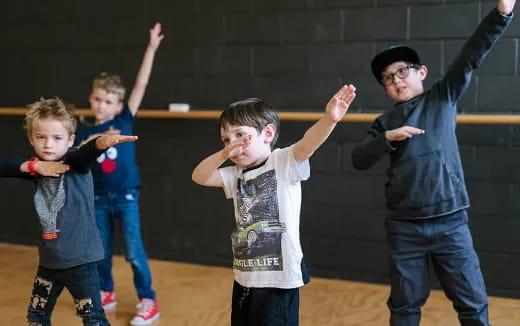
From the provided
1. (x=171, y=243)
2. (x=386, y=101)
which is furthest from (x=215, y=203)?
(x=386, y=101)

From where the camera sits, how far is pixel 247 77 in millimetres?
3605

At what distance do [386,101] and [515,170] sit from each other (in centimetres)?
75

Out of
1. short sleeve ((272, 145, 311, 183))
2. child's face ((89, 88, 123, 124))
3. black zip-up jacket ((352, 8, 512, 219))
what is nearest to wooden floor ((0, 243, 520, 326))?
black zip-up jacket ((352, 8, 512, 219))

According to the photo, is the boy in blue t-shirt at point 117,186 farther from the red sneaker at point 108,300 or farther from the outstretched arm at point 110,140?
the outstretched arm at point 110,140

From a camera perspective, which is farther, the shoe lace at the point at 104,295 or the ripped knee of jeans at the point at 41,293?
the shoe lace at the point at 104,295

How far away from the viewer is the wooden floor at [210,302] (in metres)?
2.94

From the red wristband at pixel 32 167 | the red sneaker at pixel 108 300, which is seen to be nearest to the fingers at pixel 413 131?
the red wristband at pixel 32 167

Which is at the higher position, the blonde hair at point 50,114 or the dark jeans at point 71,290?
the blonde hair at point 50,114

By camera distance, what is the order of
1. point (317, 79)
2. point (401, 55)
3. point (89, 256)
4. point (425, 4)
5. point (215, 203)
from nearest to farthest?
point (89, 256) < point (401, 55) < point (425, 4) < point (317, 79) < point (215, 203)

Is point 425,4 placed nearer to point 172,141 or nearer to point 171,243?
point 172,141

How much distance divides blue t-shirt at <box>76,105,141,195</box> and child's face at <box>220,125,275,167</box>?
1195mm

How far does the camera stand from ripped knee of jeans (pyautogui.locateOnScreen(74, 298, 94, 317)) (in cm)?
223

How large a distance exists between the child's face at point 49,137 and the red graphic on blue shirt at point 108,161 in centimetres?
71

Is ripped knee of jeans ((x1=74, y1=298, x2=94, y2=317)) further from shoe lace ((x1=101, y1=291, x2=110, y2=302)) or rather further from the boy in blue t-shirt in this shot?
shoe lace ((x1=101, y1=291, x2=110, y2=302))
